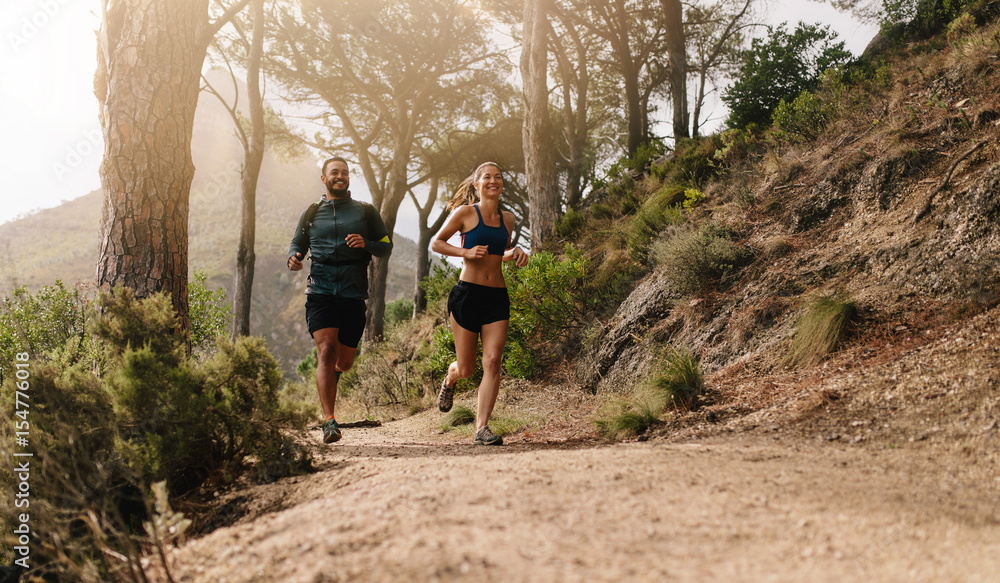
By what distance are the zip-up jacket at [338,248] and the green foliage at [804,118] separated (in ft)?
19.8

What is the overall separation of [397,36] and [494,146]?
495cm

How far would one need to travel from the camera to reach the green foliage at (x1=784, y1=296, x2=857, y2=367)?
14.0ft

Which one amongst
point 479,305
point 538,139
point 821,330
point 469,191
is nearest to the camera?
point 479,305

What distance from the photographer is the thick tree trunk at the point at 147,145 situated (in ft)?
13.3

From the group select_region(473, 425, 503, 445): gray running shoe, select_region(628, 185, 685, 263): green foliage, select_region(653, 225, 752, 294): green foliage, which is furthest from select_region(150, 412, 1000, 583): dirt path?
select_region(628, 185, 685, 263): green foliage

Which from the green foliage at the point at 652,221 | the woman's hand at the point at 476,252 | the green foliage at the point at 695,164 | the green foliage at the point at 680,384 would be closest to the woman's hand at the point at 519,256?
the woman's hand at the point at 476,252

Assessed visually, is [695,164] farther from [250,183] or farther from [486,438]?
[250,183]

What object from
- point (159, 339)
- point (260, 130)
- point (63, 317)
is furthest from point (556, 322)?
point (260, 130)

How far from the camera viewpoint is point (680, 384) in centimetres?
439

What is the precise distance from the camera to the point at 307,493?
2574 millimetres

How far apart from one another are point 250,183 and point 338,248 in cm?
752

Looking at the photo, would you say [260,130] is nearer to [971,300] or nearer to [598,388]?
[598,388]

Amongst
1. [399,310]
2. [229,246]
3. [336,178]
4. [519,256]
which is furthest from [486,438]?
[229,246]

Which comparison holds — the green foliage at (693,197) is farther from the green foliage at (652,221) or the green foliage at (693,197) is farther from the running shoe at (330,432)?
the running shoe at (330,432)
